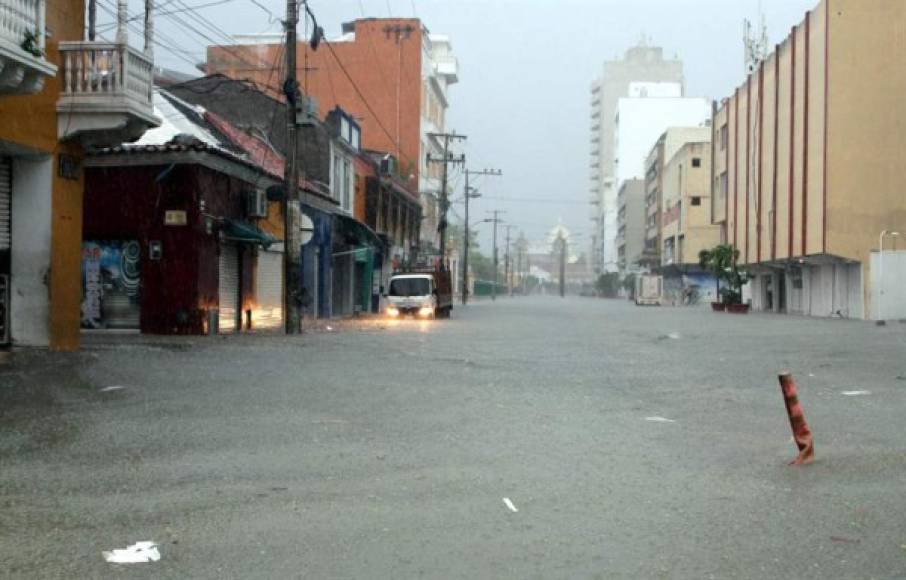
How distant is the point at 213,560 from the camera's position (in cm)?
482

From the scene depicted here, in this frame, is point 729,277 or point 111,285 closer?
point 111,285

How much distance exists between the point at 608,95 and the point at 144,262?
156 m

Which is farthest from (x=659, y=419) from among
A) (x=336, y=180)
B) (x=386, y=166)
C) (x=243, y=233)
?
(x=386, y=166)

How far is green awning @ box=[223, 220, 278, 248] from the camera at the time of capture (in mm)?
22844

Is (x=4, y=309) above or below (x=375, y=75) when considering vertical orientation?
below

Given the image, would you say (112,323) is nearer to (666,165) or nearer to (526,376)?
(526,376)

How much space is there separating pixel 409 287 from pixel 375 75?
3023cm

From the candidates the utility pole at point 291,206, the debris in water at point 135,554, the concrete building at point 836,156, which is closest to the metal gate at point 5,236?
the utility pole at point 291,206

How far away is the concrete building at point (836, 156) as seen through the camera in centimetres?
3944

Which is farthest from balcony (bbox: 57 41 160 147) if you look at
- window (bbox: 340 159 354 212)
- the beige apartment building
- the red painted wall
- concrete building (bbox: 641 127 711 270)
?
concrete building (bbox: 641 127 711 270)

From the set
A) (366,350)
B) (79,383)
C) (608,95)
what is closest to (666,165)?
(608,95)

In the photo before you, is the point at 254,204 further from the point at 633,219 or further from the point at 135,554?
the point at 633,219

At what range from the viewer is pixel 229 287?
2409 centimetres

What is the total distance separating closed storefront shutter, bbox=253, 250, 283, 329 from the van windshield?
10.1 metres
